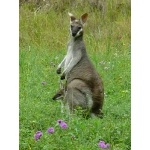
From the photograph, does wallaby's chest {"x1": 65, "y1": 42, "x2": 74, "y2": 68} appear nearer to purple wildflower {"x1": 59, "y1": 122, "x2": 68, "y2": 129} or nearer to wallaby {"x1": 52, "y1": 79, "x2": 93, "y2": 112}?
wallaby {"x1": 52, "y1": 79, "x2": 93, "y2": 112}

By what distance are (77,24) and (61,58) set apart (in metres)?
0.81

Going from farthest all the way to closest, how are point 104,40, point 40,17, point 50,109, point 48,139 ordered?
1. point 40,17
2. point 104,40
3. point 50,109
4. point 48,139

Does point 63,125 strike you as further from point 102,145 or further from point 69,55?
point 69,55

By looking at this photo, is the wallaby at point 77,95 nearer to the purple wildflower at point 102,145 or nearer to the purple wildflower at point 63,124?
the purple wildflower at point 63,124

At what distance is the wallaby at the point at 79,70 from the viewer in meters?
6.14

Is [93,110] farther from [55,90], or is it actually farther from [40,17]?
[40,17]

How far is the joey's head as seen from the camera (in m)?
5.94

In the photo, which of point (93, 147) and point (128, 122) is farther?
point (128, 122)

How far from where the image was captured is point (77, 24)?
5.96 metres

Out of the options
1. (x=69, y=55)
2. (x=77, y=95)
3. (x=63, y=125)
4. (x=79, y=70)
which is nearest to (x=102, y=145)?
(x=63, y=125)

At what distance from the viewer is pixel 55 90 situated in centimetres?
649
